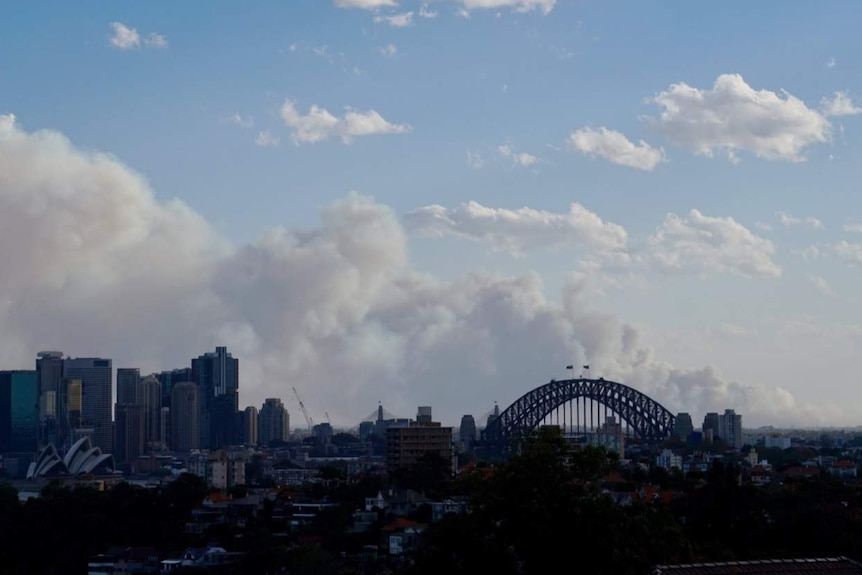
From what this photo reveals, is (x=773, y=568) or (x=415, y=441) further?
(x=415, y=441)

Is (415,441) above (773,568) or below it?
above

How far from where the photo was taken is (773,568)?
23.0 metres

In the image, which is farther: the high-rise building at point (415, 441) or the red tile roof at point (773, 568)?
the high-rise building at point (415, 441)

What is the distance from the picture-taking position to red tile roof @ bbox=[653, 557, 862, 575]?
75.0ft

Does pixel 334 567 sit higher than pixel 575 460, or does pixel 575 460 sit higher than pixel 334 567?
pixel 575 460

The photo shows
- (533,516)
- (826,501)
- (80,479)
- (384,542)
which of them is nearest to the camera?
(533,516)

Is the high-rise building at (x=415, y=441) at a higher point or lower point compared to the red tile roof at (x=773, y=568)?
higher

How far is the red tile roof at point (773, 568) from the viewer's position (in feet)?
75.0

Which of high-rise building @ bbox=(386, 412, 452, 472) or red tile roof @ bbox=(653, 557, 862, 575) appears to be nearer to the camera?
red tile roof @ bbox=(653, 557, 862, 575)

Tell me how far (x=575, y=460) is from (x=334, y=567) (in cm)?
4635

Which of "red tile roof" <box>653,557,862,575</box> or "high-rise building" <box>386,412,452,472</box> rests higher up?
"high-rise building" <box>386,412,452,472</box>

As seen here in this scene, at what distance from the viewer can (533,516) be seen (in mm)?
→ 29391

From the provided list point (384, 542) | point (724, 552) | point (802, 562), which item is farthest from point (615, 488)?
point (802, 562)

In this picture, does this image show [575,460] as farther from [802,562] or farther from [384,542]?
[384,542]
